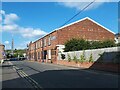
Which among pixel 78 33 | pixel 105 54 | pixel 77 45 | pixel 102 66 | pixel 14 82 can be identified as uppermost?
pixel 78 33

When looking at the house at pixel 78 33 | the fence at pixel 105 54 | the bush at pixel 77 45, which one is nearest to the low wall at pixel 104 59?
the fence at pixel 105 54

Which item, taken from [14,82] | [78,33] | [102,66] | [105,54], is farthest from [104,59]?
[78,33]

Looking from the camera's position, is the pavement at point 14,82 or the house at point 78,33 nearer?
the pavement at point 14,82

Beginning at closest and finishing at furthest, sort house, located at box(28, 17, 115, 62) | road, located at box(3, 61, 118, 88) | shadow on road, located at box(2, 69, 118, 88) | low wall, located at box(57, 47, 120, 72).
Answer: shadow on road, located at box(2, 69, 118, 88), road, located at box(3, 61, 118, 88), low wall, located at box(57, 47, 120, 72), house, located at box(28, 17, 115, 62)

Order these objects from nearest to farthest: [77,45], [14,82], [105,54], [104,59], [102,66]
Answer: [14,82]
[102,66]
[105,54]
[104,59]
[77,45]

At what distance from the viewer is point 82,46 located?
159 feet

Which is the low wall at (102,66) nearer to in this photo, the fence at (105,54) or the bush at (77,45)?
the fence at (105,54)

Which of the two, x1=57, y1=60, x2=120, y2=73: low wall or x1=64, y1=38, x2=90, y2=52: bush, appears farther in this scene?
x1=64, y1=38, x2=90, y2=52: bush

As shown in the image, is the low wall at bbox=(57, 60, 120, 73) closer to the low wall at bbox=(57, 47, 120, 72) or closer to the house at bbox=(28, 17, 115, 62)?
the low wall at bbox=(57, 47, 120, 72)

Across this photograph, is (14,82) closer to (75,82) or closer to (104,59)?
(75,82)

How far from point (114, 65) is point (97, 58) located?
554 cm

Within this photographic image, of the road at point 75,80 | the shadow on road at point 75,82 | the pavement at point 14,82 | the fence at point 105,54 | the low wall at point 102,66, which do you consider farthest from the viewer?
the fence at point 105,54

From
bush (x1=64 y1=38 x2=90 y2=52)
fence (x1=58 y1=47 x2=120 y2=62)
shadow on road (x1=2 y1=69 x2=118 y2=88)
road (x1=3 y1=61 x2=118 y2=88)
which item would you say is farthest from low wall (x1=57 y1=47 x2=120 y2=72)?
bush (x1=64 y1=38 x2=90 y2=52)

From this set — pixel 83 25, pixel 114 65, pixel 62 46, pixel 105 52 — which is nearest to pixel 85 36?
pixel 83 25
